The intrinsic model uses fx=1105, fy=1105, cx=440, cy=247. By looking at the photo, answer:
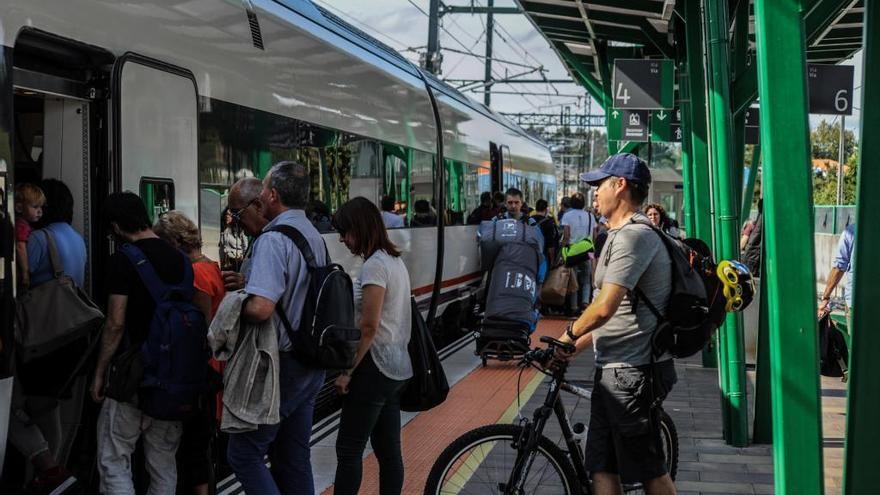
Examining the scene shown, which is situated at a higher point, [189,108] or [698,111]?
[698,111]

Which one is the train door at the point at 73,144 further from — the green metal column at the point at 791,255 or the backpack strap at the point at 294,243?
the green metal column at the point at 791,255

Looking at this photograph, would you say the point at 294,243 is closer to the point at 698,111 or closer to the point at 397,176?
the point at 397,176

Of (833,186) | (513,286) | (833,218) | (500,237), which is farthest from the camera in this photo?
(833,186)

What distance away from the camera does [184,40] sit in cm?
554

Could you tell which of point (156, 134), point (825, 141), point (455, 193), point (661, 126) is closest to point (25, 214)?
point (156, 134)

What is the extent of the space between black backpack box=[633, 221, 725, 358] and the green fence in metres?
12.5

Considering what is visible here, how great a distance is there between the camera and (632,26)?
14.3 m

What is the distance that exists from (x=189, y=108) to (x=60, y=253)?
123cm

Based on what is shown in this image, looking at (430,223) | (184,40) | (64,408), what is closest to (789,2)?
(184,40)

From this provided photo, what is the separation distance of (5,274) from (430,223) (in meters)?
7.95

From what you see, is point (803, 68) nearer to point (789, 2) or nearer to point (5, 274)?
point (789, 2)

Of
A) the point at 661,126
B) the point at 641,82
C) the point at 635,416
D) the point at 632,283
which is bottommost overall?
the point at 635,416

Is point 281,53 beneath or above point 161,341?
above

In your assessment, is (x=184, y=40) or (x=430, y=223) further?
(x=430, y=223)
